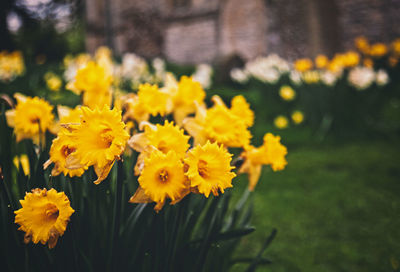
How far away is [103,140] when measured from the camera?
591mm

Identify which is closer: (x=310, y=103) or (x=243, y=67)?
(x=310, y=103)

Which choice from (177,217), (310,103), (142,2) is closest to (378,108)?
(310,103)

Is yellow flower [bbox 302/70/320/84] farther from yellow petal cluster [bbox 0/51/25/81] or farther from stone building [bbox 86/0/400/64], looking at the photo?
yellow petal cluster [bbox 0/51/25/81]

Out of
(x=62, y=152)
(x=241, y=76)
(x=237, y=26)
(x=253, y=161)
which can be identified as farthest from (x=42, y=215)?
(x=237, y=26)

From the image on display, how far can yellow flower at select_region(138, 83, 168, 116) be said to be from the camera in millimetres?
794

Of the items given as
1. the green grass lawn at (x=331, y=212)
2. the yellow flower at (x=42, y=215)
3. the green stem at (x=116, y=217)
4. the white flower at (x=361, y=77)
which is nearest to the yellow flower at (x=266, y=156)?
the green stem at (x=116, y=217)

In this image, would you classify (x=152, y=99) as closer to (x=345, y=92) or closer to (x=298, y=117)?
(x=345, y=92)

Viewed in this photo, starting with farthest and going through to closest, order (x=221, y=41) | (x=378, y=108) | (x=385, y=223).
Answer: (x=221, y=41) < (x=378, y=108) < (x=385, y=223)

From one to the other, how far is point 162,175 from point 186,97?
14.1 inches

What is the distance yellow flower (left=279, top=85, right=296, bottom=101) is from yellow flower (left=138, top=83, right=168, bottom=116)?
10.7 feet

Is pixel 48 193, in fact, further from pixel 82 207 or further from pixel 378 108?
pixel 378 108

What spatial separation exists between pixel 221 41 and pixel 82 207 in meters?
7.71

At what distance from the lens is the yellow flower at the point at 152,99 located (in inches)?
31.3

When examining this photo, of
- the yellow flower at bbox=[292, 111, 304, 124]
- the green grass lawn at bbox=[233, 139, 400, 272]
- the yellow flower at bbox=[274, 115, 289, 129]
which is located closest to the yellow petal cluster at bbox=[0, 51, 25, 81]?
the green grass lawn at bbox=[233, 139, 400, 272]
